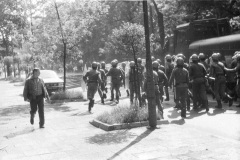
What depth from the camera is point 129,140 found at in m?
7.50

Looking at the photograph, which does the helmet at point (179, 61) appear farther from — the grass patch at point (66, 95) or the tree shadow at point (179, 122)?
the grass patch at point (66, 95)

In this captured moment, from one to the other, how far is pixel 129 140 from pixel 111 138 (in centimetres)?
50

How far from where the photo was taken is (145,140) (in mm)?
7418

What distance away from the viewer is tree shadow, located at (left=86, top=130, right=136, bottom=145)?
24.5ft

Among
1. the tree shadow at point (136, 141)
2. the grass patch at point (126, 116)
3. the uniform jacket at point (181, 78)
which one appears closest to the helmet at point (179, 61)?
the uniform jacket at point (181, 78)

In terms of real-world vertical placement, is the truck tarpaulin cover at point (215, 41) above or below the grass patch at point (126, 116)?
above

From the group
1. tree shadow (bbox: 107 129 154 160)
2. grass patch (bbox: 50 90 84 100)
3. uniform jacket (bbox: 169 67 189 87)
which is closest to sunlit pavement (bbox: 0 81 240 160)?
tree shadow (bbox: 107 129 154 160)

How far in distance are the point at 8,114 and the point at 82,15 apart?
7039 millimetres

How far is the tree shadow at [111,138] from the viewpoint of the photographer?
7482 millimetres

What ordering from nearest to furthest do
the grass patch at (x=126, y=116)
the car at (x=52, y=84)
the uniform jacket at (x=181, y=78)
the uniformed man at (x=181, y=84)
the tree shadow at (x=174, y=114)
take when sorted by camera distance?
the grass patch at (x=126, y=116)
the uniformed man at (x=181, y=84)
the uniform jacket at (x=181, y=78)
the tree shadow at (x=174, y=114)
the car at (x=52, y=84)

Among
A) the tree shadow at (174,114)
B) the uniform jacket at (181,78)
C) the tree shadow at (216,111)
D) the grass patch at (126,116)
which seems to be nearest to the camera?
the grass patch at (126,116)

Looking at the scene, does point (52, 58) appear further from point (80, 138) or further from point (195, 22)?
point (80, 138)

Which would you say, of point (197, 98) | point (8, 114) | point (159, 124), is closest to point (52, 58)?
point (8, 114)

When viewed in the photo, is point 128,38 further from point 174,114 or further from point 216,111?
point 216,111
